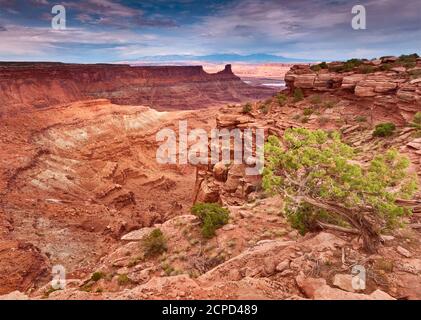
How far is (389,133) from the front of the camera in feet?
63.4

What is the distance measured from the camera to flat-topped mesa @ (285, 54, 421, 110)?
68.6 ft

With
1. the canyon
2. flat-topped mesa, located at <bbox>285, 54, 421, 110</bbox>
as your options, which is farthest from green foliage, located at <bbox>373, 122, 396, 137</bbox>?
flat-topped mesa, located at <bbox>285, 54, 421, 110</bbox>

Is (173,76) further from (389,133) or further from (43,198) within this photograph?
(389,133)

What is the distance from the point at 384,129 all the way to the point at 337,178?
12.5 metres

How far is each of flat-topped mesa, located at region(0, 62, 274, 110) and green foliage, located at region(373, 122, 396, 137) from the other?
49367 millimetres

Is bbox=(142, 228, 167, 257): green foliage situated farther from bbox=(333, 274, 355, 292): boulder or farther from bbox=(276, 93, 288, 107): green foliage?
bbox=(276, 93, 288, 107): green foliage

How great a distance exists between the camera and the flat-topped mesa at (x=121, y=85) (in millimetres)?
53422

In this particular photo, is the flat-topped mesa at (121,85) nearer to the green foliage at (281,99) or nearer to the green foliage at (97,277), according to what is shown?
the green foliage at (281,99)

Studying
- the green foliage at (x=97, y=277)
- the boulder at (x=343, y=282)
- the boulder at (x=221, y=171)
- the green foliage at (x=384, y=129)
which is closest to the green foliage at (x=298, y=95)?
the green foliage at (x=384, y=129)

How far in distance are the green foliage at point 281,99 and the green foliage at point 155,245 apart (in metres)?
16.2

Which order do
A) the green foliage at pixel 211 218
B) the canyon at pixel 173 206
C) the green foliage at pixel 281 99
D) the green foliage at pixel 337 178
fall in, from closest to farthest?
the green foliage at pixel 337 178
the canyon at pixel 173 206
the green foliage at pixel 211 218
the green foliage at pixel 281 99

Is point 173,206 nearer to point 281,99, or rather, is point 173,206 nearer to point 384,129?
point 281,99

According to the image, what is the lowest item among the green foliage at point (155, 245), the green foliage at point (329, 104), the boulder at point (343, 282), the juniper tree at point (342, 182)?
the green foliage at point (155, 245)
